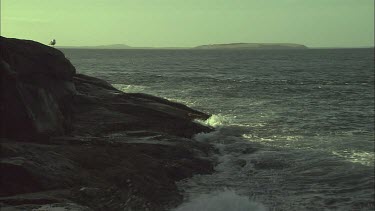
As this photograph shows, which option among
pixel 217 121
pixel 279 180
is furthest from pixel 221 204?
pixel 217 121

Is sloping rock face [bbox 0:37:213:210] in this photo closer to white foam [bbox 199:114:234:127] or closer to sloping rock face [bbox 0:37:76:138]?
sloping rock face [bbox 0:37:76:138]

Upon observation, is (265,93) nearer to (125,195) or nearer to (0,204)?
(125,195)

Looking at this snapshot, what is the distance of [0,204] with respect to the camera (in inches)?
313

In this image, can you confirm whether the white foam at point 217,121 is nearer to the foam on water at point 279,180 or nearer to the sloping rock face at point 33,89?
the foam on water at point 279,180

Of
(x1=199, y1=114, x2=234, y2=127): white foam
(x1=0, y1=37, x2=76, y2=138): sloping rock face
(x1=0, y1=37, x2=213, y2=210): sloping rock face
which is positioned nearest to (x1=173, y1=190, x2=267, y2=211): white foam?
(x1=0, y1=37, x2=213, y2=210): sloping rock face

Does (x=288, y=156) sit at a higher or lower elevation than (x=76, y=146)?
lower

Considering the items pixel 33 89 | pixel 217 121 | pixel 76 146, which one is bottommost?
pixel 217 121

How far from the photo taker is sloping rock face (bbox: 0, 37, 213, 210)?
31.3ft

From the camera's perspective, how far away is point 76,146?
12.9 meters

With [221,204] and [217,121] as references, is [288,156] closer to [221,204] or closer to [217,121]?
[221,204]

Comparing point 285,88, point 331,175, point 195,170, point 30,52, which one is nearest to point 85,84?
point 30,52

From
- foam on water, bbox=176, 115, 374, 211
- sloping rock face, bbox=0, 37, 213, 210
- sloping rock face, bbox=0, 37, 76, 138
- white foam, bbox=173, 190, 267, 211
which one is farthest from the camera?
sloping rock face, bbox=0, 37, 76, 138

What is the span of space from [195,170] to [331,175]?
444 cm

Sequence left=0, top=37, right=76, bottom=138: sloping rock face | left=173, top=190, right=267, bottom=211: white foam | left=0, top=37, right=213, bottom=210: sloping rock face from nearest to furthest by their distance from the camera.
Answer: left=0, top=37, right=213, bottom=210: sloping rock face → left=173, top=190, right=267, bottom=211: white foam → left=0, top=37, right=76, bottom=138: sloping rock face
